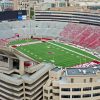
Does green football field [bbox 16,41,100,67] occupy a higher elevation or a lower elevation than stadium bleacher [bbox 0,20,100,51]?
lower

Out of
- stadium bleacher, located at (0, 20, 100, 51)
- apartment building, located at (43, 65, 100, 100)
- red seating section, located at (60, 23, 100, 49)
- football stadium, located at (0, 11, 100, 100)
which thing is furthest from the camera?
stadium bleacher, located at (0, 20, 100, 51)

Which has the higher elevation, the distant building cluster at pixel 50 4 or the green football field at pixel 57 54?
the distant building cluster at pixel 50 4

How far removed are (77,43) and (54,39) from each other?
32.2 feet

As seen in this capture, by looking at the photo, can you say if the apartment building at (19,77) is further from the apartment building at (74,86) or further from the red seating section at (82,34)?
the red seating section at (82,34)

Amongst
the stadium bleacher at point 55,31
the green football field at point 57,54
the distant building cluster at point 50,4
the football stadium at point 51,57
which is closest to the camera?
the football stadium at point 51,57

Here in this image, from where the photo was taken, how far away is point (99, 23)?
106688 millimetres

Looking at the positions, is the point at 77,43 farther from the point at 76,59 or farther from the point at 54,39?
the point at 76,59

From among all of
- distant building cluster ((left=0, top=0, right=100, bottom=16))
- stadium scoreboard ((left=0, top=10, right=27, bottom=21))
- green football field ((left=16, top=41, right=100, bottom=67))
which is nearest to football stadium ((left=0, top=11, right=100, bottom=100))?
green football field ((left=16, top=41, right=100, bottom=67))

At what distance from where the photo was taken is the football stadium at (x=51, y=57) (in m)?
44.2

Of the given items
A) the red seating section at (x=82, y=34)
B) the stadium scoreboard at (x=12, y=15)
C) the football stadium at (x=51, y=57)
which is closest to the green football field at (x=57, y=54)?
the football stadium at (x=51, y=57)

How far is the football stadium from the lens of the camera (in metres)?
44.2

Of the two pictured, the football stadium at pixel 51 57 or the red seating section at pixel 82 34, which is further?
the red seating section at pixel 82 34

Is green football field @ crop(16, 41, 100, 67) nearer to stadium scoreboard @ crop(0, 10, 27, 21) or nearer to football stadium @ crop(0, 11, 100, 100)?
football stadium @ crop(0, 11, 100, 100)

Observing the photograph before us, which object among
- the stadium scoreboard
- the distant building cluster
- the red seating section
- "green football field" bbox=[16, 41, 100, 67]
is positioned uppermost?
the distant building cluster
